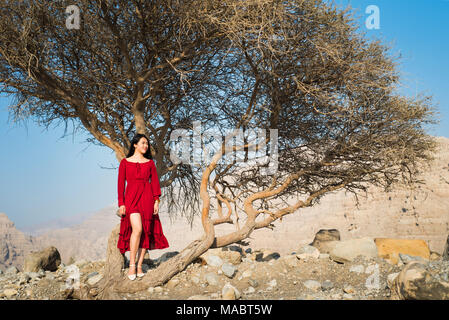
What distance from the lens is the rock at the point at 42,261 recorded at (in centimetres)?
756

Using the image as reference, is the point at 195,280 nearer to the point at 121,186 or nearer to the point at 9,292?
the point at 121,186

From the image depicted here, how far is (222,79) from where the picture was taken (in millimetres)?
7902

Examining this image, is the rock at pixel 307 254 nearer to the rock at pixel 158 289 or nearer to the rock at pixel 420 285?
the rock at pixel 420 285

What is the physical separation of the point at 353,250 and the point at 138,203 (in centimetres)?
407

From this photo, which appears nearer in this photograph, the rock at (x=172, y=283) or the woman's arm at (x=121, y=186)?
the woman's arm at (x=121, y=186)

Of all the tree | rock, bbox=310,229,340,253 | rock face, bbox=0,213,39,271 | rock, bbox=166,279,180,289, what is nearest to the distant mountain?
rock, bbox=310,229,340,253

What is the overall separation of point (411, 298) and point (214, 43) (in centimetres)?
502

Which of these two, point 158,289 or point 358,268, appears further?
point 358,268

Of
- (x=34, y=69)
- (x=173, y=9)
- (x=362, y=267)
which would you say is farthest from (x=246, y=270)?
Result: (x=34, y=69)

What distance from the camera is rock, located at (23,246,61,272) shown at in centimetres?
756

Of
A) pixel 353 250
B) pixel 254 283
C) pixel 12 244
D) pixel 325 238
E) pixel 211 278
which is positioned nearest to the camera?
pixel 254 283

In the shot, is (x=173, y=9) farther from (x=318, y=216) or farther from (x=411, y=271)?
(x=318, y=216)

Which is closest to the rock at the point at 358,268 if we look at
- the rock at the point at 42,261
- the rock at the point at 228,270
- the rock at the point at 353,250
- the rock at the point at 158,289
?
the rock at the point at 353,250

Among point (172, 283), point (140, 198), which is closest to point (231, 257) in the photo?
point (172, 283)
